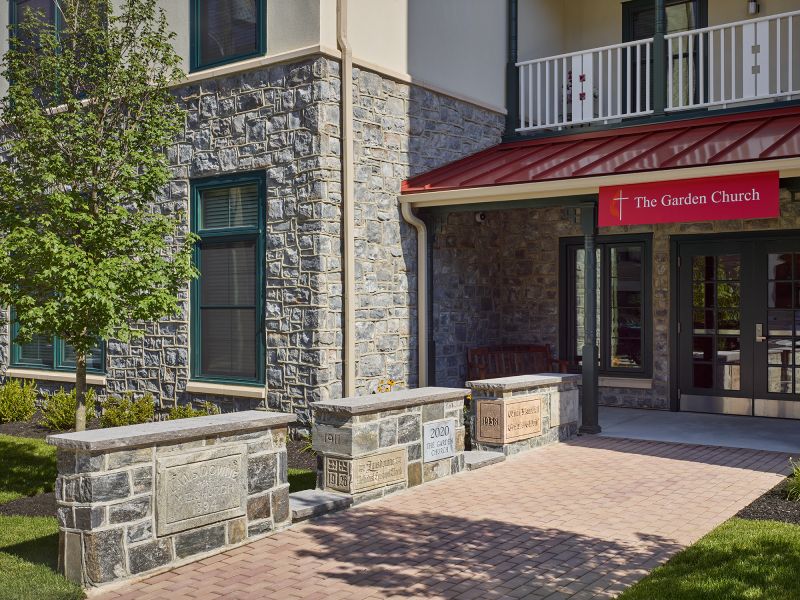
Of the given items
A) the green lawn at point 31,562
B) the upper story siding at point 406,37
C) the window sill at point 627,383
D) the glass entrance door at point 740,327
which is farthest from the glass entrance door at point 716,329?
the green lawn at point 31,562

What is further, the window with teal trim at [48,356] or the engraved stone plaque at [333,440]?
the window with teal trim at [48,356]

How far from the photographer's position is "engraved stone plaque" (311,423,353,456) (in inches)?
272

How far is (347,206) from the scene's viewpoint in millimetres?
9938

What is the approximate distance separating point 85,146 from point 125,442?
11.9 feet

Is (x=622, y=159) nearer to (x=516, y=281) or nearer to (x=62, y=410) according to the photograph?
(x=516, y=281)

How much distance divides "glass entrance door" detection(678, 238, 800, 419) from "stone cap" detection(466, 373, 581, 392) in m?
3.08

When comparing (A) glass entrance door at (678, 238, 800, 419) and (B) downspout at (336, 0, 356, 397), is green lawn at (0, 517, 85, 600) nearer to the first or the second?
(B) downspout at (336, 0, 356, 397)

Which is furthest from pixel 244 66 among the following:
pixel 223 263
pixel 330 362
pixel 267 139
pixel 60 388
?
pixel 60 388

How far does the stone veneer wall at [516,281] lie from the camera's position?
11844 mm

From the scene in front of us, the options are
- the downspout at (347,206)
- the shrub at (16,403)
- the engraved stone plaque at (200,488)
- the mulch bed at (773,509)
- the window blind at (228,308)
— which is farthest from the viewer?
the shrub at (16,403)

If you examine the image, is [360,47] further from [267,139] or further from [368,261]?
Answer: [368,261]

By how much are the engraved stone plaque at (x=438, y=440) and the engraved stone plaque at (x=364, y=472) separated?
356 millimetres

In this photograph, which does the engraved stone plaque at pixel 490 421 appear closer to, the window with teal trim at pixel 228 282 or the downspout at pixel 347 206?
the downspout at pixel 347 206

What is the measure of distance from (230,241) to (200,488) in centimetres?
550
